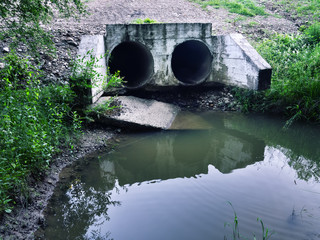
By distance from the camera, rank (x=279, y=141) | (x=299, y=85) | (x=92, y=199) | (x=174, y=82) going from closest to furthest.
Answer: (x=92, y=199), (x=279, y=141), (x=299, y=85), (x=174, y=82)

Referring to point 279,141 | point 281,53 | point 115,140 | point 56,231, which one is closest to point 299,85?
point 279,141

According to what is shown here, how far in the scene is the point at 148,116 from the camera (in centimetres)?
584

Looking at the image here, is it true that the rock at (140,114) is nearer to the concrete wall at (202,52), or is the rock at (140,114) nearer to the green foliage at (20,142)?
the concrete wall at (202,52)

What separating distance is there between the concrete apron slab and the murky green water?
28 cm

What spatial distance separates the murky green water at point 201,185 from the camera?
113 inches

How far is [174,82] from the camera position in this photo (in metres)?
7.18

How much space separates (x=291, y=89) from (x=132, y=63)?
4515 millimetres

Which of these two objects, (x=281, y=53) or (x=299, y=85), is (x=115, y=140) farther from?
(x=281, y=53)

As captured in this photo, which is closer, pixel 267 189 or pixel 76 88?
pixel 267 189

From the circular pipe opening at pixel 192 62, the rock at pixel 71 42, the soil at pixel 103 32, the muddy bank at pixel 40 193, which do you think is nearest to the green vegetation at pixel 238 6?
the soil at pixel 103 32

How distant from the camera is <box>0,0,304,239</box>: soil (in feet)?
9.80

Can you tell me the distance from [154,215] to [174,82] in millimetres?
4608

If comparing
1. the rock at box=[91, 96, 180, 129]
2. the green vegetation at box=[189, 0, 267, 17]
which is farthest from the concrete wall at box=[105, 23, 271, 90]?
the green vegetation at box=[189, 0, 267, 17]

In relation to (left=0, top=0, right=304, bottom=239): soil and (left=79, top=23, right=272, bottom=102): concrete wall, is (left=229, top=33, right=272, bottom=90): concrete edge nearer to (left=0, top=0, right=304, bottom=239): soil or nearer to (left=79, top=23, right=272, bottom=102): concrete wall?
Answer: (left=79, top=23, right=272, bottom=102): concrete wall
